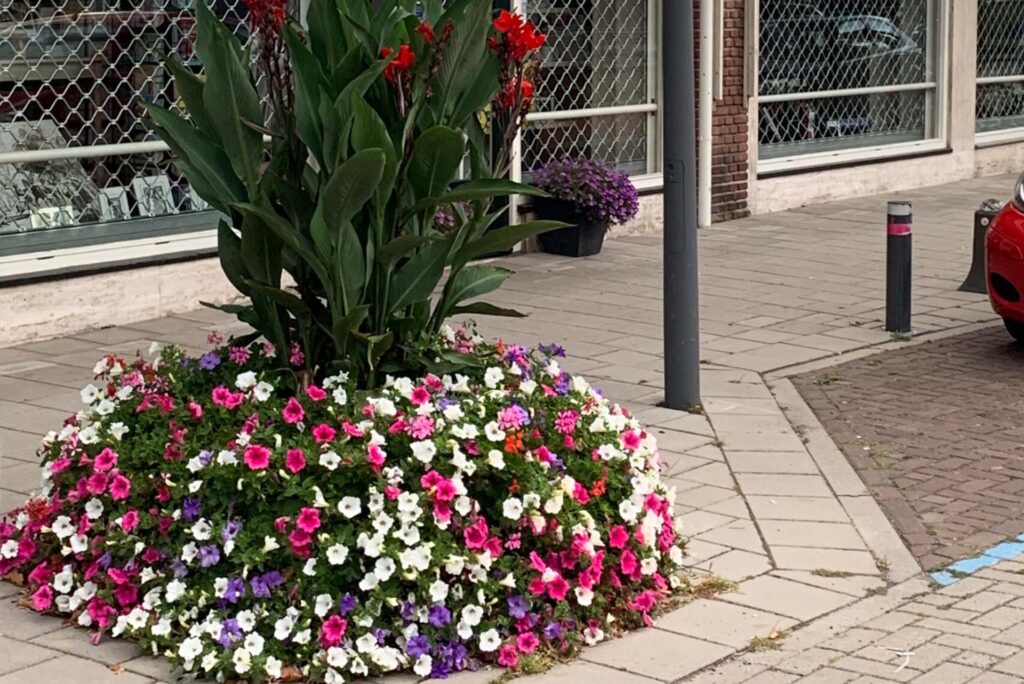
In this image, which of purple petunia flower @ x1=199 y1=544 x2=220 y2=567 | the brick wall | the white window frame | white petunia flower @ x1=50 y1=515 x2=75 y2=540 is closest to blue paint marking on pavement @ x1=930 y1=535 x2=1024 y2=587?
purple petunia flower @ x1=199 y1=544 x2=220 y2=567

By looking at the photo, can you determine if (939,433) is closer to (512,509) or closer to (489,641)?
(512,509)

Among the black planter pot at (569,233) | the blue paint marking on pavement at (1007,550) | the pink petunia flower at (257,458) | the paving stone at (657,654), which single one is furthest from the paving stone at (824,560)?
the black planter pot at (569,233)

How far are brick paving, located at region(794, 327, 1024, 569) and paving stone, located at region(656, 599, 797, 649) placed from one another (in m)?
0.91

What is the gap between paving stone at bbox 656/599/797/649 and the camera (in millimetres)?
5414

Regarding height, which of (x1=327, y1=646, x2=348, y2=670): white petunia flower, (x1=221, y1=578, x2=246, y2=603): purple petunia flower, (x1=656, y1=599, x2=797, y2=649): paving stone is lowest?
(x1=656, y1=599, x2=797, y2=649): paving stone

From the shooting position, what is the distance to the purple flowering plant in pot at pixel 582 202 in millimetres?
12859

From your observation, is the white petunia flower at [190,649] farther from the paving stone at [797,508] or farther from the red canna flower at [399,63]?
the paving stone at [797,508]

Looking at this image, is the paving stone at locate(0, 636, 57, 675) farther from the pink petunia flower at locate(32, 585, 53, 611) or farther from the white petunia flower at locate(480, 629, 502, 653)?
the white petunia flower at locate(480, 629, 502, 653)

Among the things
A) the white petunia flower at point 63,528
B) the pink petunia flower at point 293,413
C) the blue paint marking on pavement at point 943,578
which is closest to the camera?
the pink petunia flower at point 293,413

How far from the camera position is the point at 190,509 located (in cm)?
519

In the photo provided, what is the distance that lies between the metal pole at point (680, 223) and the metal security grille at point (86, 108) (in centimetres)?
329

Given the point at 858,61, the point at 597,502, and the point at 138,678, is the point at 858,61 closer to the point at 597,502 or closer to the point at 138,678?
the point at 597,502

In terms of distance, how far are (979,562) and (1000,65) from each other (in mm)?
14667

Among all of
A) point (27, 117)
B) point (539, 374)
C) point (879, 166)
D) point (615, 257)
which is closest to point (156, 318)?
point (27, 117)
